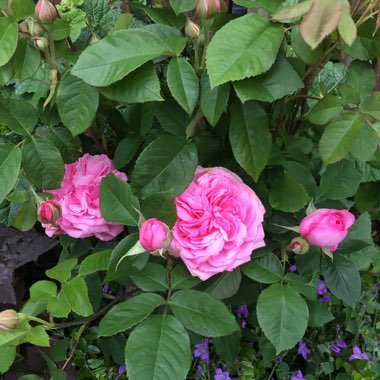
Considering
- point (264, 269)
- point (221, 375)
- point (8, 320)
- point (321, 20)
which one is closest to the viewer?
point (321, 20)

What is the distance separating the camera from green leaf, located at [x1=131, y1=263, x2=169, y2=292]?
64cm

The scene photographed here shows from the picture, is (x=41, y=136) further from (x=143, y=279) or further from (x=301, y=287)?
(x=301, y=287)

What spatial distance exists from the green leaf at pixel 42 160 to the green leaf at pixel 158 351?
21 cm

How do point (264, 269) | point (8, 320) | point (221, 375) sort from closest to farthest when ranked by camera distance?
1. point (8, 320)
2. point (264, 269)
3. point (221, 375)

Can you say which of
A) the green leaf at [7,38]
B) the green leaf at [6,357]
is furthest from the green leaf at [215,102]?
the green leaf at [6,357]

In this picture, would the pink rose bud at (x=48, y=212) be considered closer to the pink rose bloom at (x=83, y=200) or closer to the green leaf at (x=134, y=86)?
the pink rose bloom at (x=83, y=200)

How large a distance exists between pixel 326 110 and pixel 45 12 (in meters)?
0.33

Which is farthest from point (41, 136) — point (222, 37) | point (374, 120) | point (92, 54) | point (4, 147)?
point (374, 120)

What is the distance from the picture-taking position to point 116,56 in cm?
51

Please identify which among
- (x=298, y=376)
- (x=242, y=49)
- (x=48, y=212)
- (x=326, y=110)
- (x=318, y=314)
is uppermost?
(x=242, y=49)

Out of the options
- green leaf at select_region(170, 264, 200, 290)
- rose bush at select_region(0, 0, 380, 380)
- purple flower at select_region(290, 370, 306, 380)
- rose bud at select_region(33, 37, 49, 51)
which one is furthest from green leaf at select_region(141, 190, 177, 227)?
purple flower at select_region(290, 370, 306, 380)

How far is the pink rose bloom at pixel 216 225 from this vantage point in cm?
60

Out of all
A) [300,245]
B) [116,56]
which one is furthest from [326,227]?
[116,56]

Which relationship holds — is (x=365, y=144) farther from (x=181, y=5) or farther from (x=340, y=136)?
(x=181, y=5)
